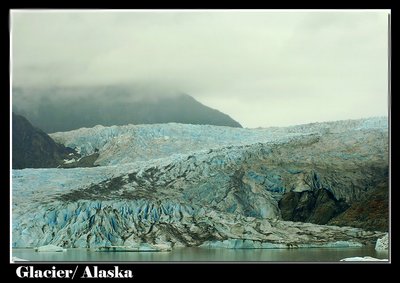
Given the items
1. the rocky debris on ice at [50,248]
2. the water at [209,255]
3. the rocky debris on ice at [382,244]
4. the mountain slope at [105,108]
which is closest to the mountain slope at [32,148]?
the mountain slope at [105,108]

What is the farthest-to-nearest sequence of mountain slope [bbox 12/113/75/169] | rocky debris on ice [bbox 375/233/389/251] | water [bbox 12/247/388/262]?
mountain slope [bbox 12/113/75/169] < rocky debris on ice [bbox 375/233/389/251] < water [bbox 12/247/388/262]

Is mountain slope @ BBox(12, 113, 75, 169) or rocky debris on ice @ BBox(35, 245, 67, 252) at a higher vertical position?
mountain slope @ BBox(12, 113, 75, 169)

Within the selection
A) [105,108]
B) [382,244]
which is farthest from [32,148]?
[382,244]

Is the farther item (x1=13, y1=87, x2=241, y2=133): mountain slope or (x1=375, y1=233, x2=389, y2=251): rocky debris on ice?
(x1=13, y1=87, x2=241, y2=133): mountain slope

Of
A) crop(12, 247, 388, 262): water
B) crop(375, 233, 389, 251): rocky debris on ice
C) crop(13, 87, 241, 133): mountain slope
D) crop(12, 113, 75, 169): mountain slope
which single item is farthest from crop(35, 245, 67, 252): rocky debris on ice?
crop(375, 233, 389, 251): rocky debris on ice

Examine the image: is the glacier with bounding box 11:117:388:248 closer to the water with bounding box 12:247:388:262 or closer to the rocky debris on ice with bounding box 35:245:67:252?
the rocky debris on ice with bounding box 35:245:67:252

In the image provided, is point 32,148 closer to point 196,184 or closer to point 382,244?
point 196,184
